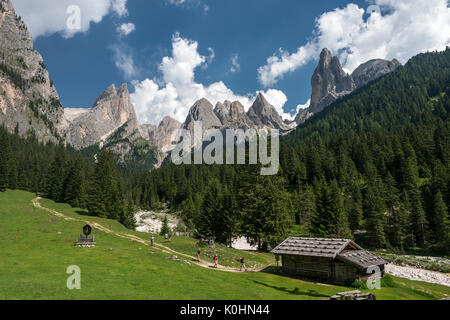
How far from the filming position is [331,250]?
3288cm

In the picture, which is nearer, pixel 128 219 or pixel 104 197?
pixel 104 197

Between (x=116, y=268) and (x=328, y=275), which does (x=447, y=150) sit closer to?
(x=328, y=275)

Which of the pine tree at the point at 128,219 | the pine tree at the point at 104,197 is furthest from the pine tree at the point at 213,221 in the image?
the pine tree at the point at 104,197

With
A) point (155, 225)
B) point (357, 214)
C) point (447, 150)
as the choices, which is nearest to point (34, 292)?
point (357, 214)

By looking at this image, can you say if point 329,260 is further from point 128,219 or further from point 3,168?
point 3,168

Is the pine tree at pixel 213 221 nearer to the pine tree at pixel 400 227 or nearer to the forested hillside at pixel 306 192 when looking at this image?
the forested hillside at pixel 306 192

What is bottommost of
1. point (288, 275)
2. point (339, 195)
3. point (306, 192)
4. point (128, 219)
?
point (288, 275)

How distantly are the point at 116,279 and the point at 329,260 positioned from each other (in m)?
24.9

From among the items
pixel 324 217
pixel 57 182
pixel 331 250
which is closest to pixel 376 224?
pixel 324 217

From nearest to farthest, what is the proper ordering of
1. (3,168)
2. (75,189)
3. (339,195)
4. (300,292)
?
(300,292) < (339,195) < (75,189) < (3,168)

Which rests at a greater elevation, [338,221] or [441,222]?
[338,221]

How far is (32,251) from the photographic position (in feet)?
103

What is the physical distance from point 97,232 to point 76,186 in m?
44.1

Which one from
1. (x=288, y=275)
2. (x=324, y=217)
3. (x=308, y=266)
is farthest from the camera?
(x=324, y=217)
